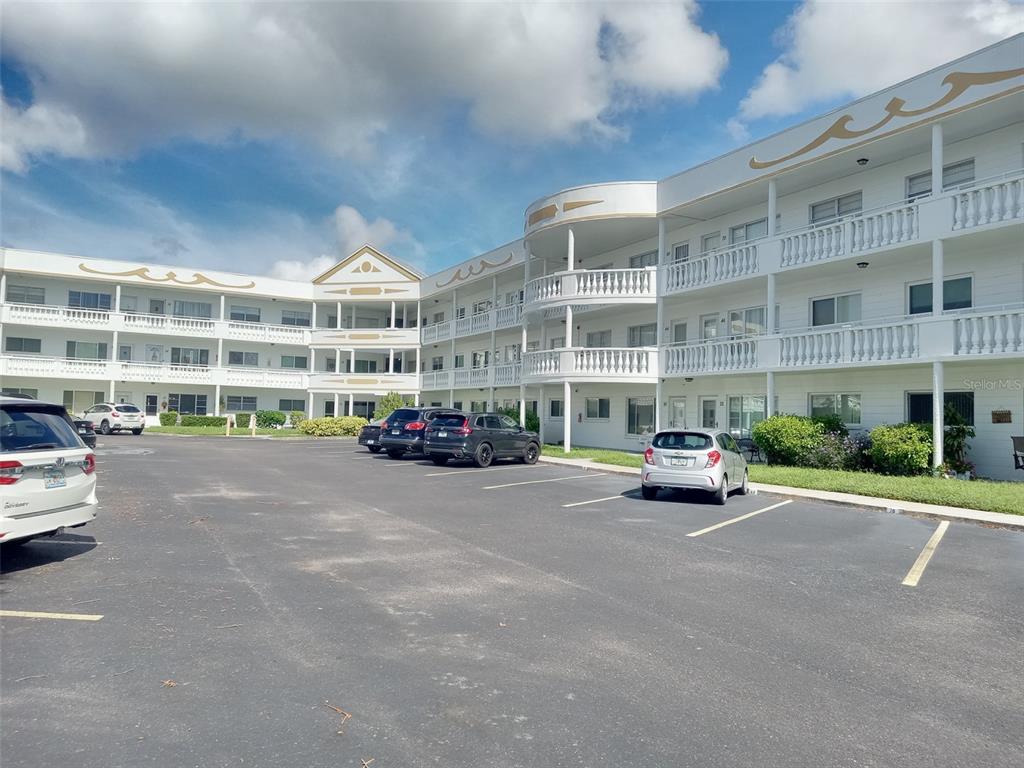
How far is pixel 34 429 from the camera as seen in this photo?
7090 mm

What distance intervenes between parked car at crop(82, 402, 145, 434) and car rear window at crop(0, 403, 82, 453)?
3119cm

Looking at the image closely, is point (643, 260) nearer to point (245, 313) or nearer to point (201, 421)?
point (201, 421)

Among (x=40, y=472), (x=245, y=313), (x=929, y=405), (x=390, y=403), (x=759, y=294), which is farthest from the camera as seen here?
(x=245, y=313)

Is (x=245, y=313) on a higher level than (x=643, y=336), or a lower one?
higher

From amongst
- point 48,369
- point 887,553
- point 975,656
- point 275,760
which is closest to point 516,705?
point 275,760

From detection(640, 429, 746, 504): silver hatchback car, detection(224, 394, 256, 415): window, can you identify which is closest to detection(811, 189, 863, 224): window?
detection(640, 429, 746, 504): silver hatchback car

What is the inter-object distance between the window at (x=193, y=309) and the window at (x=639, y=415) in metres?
33.8

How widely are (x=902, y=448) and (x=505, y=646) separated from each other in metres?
14.8

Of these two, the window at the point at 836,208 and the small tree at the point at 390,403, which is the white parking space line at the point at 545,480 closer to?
the window at the point at 836,208

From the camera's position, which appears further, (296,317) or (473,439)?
(296,317)

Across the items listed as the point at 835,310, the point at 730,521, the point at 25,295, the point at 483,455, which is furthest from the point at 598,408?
the point at 25,295

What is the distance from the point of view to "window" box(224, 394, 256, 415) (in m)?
47.3

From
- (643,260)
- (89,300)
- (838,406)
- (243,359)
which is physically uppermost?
(89,300)

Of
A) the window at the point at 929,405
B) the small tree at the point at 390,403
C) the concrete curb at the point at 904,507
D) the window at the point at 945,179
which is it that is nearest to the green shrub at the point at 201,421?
the small tree at the point at 390,403
